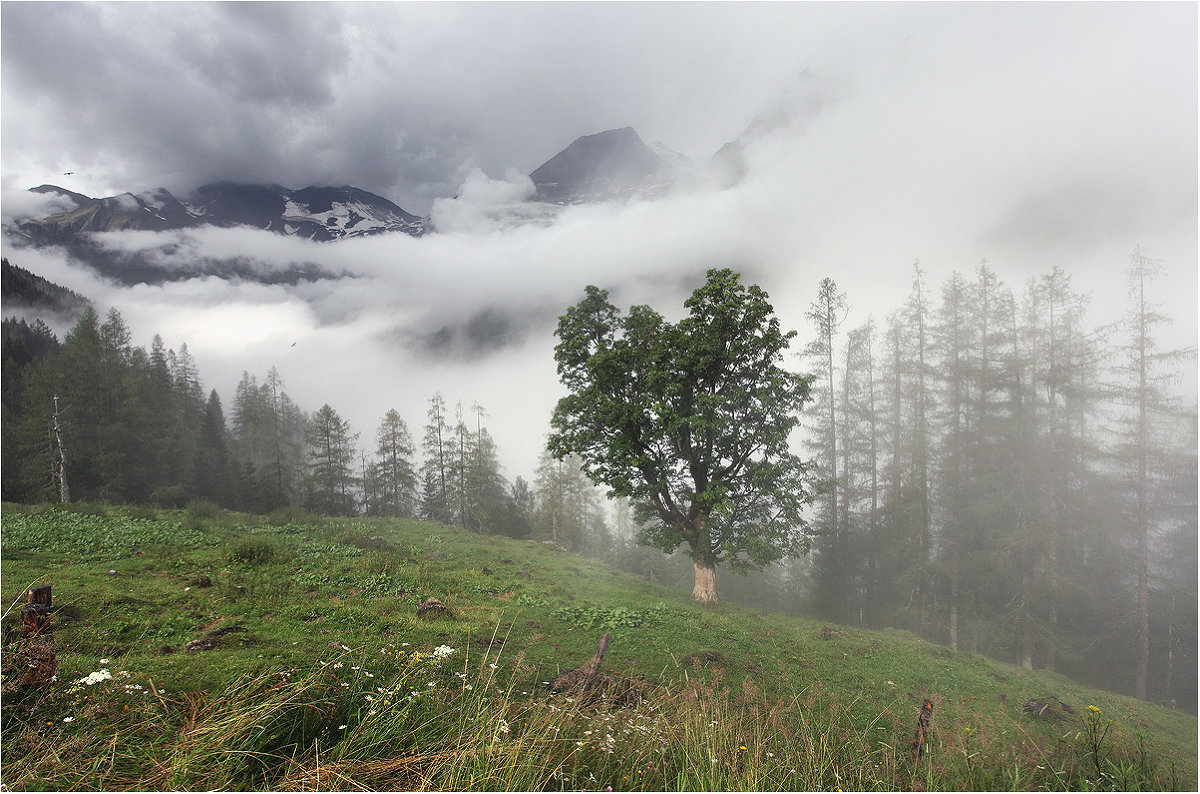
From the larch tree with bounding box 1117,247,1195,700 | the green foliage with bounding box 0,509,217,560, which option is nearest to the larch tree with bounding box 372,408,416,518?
the green foliage with bounding box 0,509,217,560

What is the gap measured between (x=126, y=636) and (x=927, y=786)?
31.8ft

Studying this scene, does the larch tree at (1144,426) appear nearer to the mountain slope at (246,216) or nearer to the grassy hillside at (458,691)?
the grassy hillside at (458,691)

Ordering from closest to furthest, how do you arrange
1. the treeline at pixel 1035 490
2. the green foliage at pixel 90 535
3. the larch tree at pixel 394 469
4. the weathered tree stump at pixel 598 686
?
the weathered tree stump at pixel 598 686
the green foliage at pixel 90 535
the treeline at pixel 1035 490
the larch tree at pixel 394 469

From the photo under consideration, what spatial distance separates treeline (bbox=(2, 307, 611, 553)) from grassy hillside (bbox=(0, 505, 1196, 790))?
43.1 ft

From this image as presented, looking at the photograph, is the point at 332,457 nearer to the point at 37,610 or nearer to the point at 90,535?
the point at 90,535

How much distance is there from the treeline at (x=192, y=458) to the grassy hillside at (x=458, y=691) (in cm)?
1314

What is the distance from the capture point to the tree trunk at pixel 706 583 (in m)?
12.9

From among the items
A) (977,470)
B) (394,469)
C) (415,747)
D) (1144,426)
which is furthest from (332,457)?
(1144,426)

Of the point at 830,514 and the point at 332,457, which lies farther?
the point at 332,457

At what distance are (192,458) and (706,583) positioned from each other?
34.8 m

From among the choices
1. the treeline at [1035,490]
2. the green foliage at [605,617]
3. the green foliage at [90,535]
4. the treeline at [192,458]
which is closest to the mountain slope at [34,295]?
the treeline at [192,458]

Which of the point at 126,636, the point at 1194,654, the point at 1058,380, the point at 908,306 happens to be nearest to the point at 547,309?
the point at 126,636

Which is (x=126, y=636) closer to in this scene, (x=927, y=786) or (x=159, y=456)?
(x=927, y=786)

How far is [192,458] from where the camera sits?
27484 millimetres
